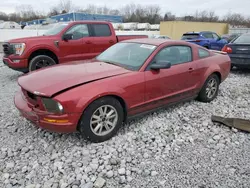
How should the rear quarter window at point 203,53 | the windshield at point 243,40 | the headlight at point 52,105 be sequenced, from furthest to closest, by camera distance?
the windshield at point 243,40
the rear quarter window at point 203,53
the headlight at point 52,105

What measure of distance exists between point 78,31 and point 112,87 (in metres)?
4.53

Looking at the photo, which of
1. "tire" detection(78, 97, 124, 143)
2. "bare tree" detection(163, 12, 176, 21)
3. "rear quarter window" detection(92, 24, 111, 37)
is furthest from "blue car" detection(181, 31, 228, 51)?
"bare tree" detection(163, 12, 176, 21)

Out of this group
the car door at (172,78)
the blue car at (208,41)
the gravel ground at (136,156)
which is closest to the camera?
the gravel ground at (136,156)

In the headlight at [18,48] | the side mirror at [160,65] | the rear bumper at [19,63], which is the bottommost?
the rear bumper at [19,63]

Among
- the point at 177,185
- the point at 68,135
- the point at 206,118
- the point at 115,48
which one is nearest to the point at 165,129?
the point at 206,118

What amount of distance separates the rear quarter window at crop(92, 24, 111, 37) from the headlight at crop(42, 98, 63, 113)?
495cm

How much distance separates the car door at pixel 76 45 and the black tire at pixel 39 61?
382mm

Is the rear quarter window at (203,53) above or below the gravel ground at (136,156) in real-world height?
above

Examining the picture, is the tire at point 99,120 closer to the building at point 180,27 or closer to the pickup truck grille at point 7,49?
the pickup truck grille at point 7,49

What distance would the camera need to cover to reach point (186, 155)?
2865 millimetres

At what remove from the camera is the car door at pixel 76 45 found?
6.54 m

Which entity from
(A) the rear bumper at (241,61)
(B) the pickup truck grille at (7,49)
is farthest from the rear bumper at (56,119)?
(A) the rear bumper at (241,61)

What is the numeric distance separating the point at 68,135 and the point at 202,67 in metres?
3.01

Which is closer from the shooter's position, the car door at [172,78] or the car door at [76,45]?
the car door at [172,78]
